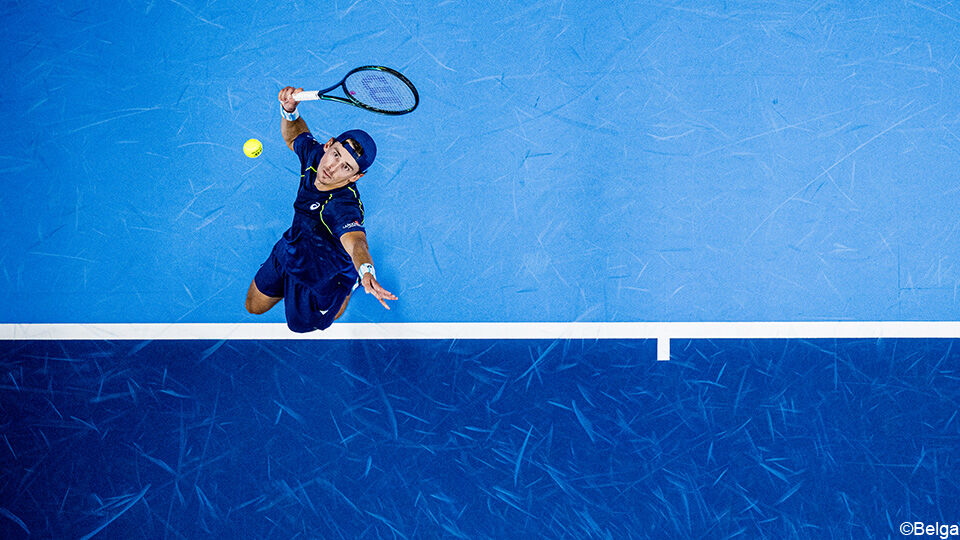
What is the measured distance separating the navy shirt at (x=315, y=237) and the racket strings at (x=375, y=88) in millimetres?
327

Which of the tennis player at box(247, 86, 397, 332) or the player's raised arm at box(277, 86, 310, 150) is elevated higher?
the player's raised arm at box(277, 86, 310, 150)

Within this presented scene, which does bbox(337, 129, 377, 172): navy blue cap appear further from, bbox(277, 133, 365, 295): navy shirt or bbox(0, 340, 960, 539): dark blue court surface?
bbox(0, 340, 960, 539): dark blue court surface

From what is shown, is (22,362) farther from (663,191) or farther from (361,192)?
(663,191)

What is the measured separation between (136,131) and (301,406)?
6.18 feet

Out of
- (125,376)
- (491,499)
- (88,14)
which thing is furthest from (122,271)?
(491,499)

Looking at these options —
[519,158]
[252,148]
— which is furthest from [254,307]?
[519,158]

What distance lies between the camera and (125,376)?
3283 millimetres

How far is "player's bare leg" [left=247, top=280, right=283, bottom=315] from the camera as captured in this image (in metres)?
3.14

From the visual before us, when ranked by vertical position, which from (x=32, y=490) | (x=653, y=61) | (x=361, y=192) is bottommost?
(x=32, y=490)

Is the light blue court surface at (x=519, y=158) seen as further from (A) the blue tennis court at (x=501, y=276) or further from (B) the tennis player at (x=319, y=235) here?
(B) the tennis player at (x=319, y=235)

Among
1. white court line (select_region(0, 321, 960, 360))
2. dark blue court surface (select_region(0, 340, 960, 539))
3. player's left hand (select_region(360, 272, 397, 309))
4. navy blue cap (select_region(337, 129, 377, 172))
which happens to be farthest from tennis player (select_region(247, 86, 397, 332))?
dark blue court surface (select_region(0, 340, 960, 539))

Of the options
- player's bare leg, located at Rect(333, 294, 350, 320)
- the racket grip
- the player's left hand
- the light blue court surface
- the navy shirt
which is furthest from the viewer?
the light blue court surface

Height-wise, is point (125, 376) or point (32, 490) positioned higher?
point (125, 376)

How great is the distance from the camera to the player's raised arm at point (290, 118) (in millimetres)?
2789
